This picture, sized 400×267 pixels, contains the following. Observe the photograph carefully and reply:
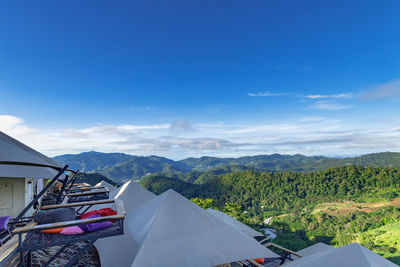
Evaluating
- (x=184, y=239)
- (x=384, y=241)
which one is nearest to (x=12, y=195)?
(x=184, y=239)

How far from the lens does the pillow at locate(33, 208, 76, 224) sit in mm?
2447

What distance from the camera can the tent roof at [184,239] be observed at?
92.7 inches

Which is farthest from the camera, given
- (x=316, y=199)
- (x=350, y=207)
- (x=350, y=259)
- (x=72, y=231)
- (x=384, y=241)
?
(x=316, y=199)

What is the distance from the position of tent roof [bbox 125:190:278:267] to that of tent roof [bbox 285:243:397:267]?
2.25 ft

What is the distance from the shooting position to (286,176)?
65.2 m

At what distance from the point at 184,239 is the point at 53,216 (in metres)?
1.64

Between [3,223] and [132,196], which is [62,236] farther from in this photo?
[132,196]

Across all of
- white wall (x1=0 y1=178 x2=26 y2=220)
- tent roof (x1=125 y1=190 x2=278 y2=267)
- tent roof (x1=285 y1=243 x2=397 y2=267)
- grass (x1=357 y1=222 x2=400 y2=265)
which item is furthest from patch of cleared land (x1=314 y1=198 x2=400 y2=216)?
white wall (x1=0 y1=178 x2=26 y2=220)

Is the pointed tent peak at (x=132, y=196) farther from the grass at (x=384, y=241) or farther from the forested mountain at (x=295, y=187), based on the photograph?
the forested mountain at (x=295, y=187)

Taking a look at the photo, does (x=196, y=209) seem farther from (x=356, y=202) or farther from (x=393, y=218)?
(x=356, y=202)

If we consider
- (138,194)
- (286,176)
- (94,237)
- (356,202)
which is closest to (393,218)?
(356,202)

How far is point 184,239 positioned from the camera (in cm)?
256

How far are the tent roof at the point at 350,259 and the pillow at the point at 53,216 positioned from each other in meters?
2.89

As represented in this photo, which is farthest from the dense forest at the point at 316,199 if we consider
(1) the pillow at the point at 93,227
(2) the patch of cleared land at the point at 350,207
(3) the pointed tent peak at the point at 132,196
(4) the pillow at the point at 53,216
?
(1) the pillow at the point at 93,227
